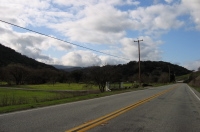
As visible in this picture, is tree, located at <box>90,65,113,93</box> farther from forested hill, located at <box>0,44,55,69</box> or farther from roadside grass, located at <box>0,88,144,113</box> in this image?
forested hill, located at <box>0,44,55,69</box>

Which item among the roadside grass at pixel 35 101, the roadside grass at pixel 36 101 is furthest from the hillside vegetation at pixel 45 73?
the roadside grass at pixel 35 101

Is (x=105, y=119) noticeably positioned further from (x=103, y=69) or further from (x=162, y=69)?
(x=162, y=69)

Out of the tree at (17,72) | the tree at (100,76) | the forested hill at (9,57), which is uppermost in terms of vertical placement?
the forested hill at (9,57)

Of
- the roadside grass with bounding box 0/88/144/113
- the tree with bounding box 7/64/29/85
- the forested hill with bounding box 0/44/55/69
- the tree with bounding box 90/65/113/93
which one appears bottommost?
the roadside grass with bounding box 0/88/144/113

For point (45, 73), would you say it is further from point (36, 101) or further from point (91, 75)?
point (36, 101)

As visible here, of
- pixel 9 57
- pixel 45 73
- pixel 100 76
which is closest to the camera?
pixel 100 76

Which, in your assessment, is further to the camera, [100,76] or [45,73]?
[45,73]

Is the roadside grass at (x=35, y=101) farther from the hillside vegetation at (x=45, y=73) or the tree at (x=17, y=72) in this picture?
the tree at (x=17, y=72)

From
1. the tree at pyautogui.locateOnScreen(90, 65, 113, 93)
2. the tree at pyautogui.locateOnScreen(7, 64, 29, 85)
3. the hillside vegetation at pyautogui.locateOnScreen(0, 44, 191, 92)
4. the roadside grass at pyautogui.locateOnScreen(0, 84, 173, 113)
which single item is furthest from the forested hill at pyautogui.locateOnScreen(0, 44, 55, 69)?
the roadside grass at pyautogui.locateOnScreen(0, 84, 173, 113)

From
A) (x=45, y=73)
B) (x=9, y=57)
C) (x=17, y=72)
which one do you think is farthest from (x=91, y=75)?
(x=9, y=57)

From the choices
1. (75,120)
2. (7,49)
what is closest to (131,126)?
(75,120)

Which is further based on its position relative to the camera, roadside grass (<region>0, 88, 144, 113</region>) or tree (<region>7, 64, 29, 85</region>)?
tree (<region>7, 64, 29, 85</region>)

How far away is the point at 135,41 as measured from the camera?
167ft

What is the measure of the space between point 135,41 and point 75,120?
146ft
